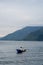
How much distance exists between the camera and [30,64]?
59.2 m

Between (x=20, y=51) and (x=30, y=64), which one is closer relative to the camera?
(x=30, y=64)

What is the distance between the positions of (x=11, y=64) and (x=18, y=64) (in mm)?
1435

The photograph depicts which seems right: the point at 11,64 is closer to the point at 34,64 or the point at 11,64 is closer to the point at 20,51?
the point at 34,64

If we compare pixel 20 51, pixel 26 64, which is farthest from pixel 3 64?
pixel 20 51

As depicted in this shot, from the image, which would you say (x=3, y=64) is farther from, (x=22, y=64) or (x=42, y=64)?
(x=42, y=64)

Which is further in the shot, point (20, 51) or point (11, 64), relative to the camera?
point (20, 51)

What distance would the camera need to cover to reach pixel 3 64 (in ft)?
194

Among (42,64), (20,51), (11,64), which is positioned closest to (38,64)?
(42,64)

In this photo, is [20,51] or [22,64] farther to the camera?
[20,51]

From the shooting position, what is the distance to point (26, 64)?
59.8 meters

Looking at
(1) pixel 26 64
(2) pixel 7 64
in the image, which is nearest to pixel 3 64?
(2) pixel 7 64

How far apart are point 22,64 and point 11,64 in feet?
7.34

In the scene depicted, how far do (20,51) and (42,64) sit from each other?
41502 millimetres

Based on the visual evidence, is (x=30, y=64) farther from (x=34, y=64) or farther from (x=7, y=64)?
(x=7, y=64)
